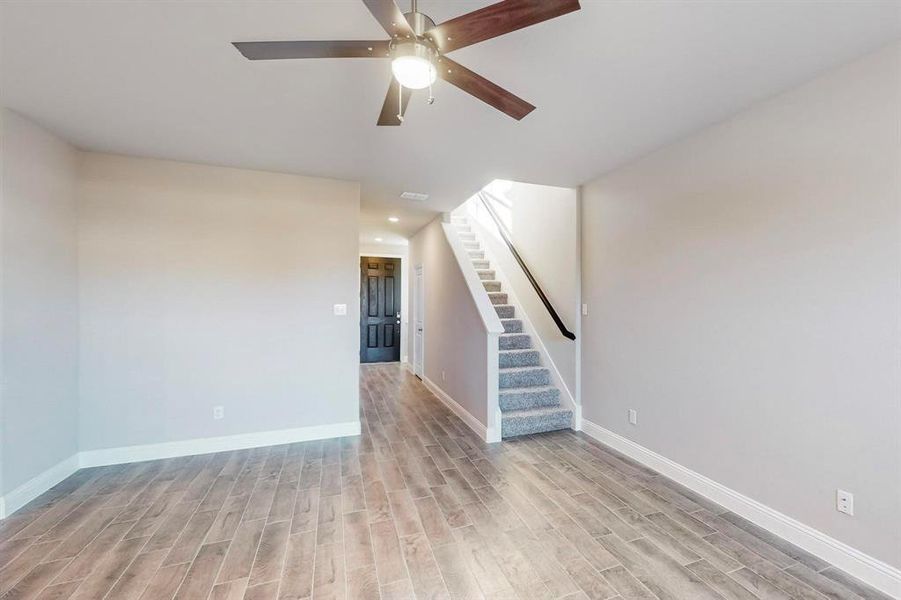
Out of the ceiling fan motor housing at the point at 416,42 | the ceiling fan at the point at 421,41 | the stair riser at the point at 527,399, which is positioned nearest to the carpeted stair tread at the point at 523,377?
the stair riser at the point at 527,399

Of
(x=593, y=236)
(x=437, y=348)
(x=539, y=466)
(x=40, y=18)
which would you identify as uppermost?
(x=40, y=18)

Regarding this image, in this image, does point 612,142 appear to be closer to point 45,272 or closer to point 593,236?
point 593,236

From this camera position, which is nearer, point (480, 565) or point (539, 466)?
point (480, 565)

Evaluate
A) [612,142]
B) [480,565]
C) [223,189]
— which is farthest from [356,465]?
[612,142]

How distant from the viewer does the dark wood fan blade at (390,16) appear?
3.76 ft

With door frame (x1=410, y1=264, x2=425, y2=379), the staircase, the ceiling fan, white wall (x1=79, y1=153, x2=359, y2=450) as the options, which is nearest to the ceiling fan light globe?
the ceiling fan

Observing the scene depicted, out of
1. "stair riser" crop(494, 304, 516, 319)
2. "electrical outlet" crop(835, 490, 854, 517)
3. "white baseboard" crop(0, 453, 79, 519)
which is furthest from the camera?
"stair riser" crop(494, 304, 516, 319)

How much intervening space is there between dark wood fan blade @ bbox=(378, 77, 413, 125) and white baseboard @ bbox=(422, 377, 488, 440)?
2.80 metres

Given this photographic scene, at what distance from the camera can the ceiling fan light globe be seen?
52.2 inches

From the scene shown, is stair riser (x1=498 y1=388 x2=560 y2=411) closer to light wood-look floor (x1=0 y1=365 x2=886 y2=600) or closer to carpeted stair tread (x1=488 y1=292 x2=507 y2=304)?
light wood-look floor (x1=0 y1=365 x2=886 y2=600)

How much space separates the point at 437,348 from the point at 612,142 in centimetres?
332

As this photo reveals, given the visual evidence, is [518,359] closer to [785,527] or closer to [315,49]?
[785,527]

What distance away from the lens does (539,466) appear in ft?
9.77

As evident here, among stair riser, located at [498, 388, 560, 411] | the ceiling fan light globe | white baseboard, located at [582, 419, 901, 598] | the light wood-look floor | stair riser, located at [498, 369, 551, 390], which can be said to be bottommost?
the light wood-look floor
